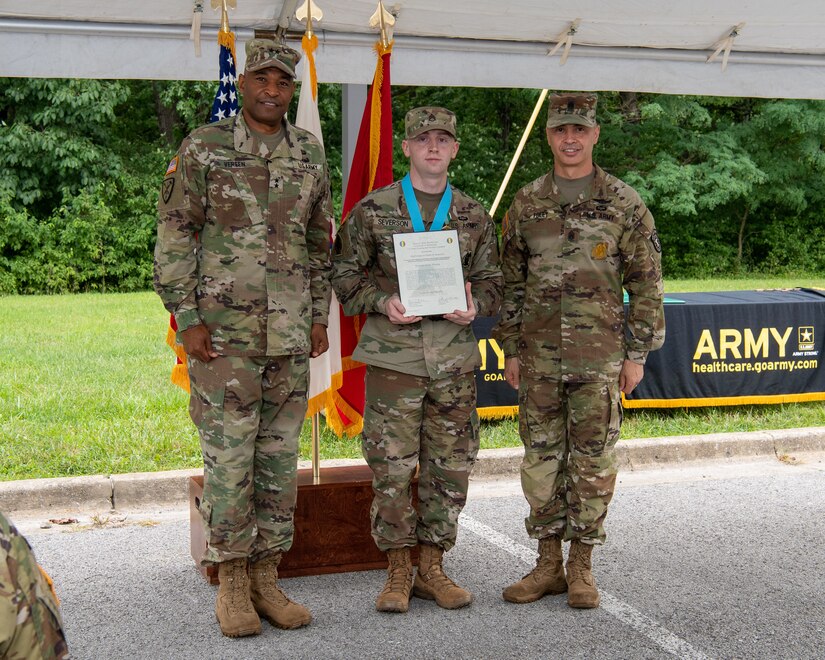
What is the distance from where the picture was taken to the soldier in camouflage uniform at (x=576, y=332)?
3.87 meters

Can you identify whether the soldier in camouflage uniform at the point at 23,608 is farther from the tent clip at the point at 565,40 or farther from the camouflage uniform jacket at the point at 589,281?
the tent clip at the point at 565,40

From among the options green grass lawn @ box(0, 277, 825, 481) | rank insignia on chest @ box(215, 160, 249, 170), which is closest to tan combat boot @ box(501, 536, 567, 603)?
rank insignia on chest @ box(215, 160, 249, 170)

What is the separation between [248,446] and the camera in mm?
3578

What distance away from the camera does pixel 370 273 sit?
3996mm

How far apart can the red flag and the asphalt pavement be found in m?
0.86

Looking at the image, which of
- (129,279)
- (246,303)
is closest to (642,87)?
(246,303)

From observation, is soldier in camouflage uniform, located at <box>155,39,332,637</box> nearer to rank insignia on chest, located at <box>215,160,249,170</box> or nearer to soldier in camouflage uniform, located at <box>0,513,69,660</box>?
rank insignia on chest, located at <box>215,160,249,170</box>

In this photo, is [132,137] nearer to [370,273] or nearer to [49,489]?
[49,489]

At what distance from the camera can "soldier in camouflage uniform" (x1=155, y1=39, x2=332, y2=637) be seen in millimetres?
3521

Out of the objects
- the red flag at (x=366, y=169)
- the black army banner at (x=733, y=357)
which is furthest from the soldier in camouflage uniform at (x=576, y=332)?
the black army banner at (x=733, y=357)

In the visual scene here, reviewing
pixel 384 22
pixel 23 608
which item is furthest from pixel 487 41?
pixel 23 608

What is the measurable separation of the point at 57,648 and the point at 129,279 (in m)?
17.0

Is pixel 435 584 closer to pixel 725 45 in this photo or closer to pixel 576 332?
pixel 576 332

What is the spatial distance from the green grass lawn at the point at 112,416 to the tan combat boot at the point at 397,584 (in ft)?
7.19
